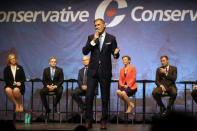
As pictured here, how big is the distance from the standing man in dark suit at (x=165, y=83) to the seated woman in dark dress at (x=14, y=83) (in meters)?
2.50

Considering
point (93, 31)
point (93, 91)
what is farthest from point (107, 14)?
point (93, 91)

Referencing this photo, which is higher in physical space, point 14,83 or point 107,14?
point 107,14

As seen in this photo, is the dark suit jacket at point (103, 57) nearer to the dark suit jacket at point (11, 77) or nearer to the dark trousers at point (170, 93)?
the dark trousers at point (170, 93)

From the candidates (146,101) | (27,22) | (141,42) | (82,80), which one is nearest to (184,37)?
(141,42)

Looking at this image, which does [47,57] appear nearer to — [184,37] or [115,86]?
[115,86]

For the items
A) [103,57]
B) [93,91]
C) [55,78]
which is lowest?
[93,91]

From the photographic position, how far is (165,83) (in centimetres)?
600

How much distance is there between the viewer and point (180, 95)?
6.72 m

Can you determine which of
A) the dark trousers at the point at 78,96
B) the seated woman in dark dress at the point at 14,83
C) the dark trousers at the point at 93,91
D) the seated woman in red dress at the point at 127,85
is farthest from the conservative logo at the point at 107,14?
the dark trousers at the point at 93,91

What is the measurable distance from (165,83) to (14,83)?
9.33 feet

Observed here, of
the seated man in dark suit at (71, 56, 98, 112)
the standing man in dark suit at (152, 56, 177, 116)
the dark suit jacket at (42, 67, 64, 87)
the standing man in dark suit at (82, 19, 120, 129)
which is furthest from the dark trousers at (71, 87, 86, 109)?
the standing man in dark suit at (82, 19, 120, 129)

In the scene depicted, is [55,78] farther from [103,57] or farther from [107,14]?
[103,57]

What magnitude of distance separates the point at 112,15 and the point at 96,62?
3.17 meters

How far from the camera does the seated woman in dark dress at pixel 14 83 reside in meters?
6.00
